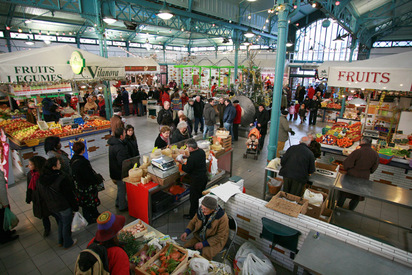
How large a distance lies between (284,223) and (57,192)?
3.60 meters

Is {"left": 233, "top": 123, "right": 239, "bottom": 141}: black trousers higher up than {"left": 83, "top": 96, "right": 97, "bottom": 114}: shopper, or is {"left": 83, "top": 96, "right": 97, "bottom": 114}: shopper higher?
{"left": 83, "top": 96, "right": 97, "bottom": 114}: shopper

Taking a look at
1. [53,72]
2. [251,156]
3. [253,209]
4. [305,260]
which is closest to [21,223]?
[53,72]

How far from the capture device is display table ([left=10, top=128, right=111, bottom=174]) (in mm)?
6594

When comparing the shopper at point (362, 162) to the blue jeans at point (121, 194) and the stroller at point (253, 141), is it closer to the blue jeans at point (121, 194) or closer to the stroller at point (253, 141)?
the stroller at point (253, 141)

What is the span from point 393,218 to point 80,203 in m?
6.66

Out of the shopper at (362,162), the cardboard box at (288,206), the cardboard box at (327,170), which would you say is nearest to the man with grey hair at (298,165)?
the cardboard box at (327,170)

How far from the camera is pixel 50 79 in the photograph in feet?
20.1

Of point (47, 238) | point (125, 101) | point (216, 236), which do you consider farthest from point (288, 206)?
point (125, 101)

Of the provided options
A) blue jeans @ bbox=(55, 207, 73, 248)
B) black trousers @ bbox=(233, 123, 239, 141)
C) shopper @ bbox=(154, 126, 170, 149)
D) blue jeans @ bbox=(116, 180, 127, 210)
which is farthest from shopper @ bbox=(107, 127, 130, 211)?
black trousers @ bbox=(233, 123, 239, 141)

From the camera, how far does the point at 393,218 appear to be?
525 centimetres

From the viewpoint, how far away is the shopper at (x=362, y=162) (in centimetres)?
495

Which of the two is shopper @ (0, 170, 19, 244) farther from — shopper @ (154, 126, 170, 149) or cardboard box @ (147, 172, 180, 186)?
shopper @ (154, 126, 170, 149)

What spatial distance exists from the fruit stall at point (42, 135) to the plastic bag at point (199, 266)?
6.12 metres

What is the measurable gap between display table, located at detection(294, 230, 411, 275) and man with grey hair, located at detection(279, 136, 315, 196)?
1832 millimetres
